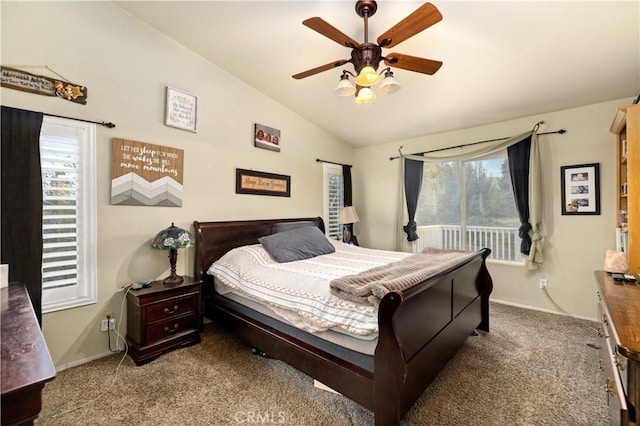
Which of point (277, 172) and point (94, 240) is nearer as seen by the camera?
point (94, 240)

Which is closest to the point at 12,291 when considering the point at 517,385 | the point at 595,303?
the point at 517,385

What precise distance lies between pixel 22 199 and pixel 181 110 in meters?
1.53

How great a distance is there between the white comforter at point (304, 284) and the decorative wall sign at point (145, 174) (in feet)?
2.95

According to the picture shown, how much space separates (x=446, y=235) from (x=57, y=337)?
186 inches

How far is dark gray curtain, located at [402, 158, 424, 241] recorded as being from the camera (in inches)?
176

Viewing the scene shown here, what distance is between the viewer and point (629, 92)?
2.86m

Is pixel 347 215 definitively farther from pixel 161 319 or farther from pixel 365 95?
pixel 161 319

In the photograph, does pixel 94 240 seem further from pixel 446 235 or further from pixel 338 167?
pixel 446 235

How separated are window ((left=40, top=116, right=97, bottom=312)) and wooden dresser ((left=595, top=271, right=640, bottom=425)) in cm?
340

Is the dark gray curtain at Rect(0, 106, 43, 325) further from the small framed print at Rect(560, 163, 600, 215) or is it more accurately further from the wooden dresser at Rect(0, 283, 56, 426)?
the small framed print at Rect(560, 163, 600, 215)

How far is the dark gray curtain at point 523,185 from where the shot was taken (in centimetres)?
350

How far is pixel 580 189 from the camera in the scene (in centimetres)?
321

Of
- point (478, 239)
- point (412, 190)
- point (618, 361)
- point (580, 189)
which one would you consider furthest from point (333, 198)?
point (618, 361)

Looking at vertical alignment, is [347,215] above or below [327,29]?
below
